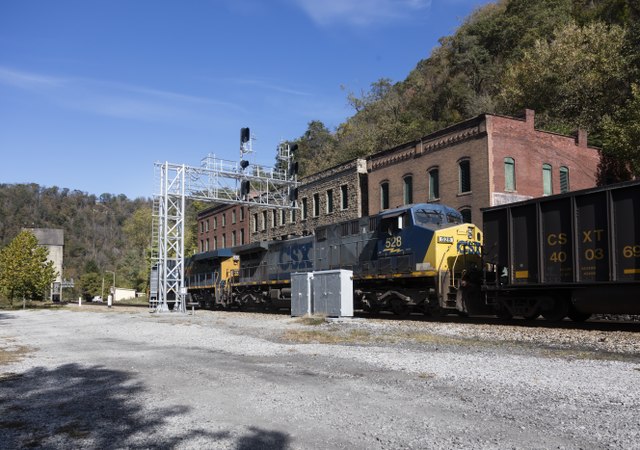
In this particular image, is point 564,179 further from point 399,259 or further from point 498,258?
point 498,258

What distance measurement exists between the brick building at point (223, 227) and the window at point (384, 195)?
2147cm

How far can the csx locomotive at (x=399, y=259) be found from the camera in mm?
19281

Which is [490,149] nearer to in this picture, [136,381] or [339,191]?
[339,191]

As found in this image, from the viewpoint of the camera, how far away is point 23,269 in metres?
50.8

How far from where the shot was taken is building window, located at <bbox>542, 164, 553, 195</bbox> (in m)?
34.2

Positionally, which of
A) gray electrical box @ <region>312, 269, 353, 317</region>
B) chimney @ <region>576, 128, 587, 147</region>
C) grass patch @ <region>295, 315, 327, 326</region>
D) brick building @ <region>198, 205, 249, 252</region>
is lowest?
grass patch @ <region>295, 315, 327, 326</region>

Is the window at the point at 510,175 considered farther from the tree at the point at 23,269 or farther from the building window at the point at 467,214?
the tree at the point at 23,269

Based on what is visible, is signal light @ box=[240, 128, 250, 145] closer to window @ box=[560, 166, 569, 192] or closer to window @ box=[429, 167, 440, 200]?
window @ box=[429, 167, 440, 200]

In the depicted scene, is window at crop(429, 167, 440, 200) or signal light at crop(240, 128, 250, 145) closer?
window at crop(429, 167, 440, 200)

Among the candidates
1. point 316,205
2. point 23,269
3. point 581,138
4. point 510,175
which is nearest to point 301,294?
point 510,175

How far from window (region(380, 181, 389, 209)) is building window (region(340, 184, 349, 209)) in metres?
4.17

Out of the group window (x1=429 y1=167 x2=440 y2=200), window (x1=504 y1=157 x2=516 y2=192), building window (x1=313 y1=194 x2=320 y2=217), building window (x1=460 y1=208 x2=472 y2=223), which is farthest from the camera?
building window (x1=313 y1=194 x2=320 y2=217)

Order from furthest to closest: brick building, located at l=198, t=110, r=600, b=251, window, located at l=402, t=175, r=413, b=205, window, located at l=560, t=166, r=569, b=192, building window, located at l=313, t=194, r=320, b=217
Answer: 1. building window, located at l=313, t=194, r=320, b=217
2. window, located at l=402, t=175, r=413, b=205
3. window, located at l=560, t=166, r=569, b=192
4. brick building, located at l=198, t=110, r=600, b=251

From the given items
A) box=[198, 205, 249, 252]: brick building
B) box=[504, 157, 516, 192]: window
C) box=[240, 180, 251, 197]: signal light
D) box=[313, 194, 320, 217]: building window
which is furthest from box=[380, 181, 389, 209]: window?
box=[198, 205, 249, 252]: brick building
